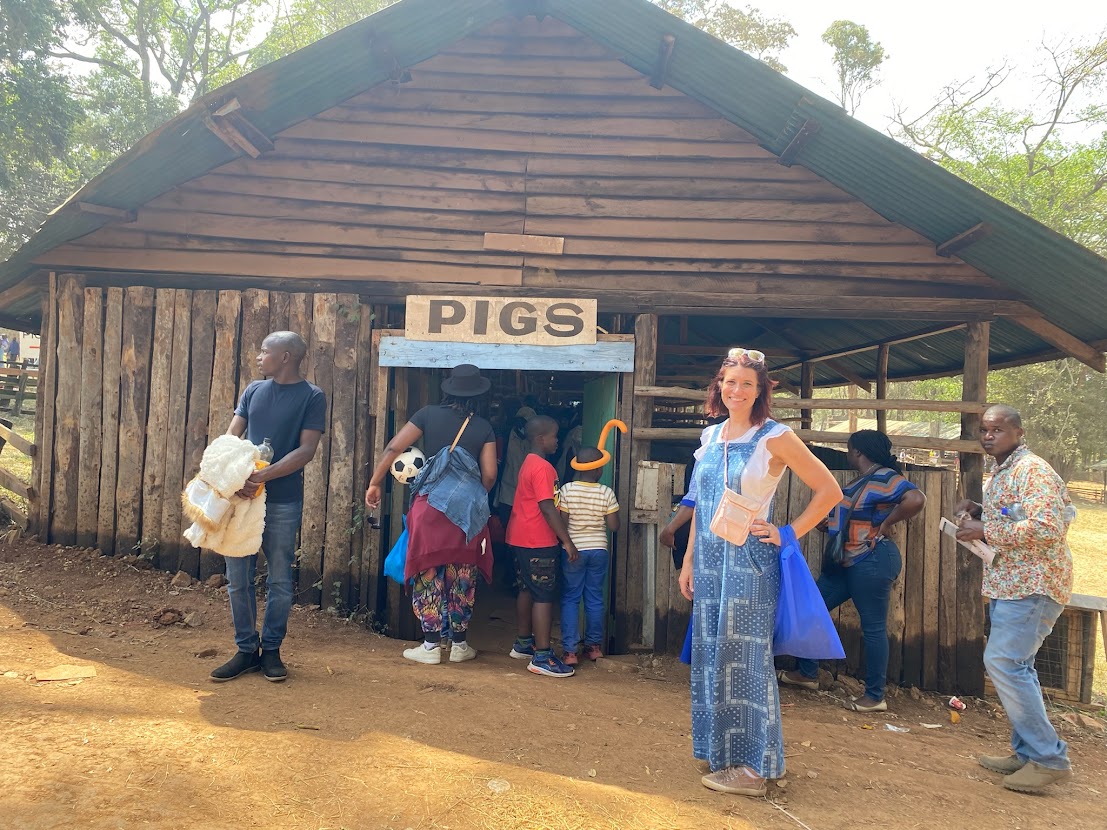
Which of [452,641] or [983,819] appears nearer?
[983,819]

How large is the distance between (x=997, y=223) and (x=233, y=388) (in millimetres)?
5892

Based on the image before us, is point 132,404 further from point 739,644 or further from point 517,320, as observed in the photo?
point 739,644

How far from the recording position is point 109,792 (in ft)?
8.48

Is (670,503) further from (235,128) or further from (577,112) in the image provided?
(235,128)

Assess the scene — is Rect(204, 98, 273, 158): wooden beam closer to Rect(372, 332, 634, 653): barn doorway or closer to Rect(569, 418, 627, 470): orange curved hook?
Rect(372, 332, 634, 653): barn doorway

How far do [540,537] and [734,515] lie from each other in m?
2.28

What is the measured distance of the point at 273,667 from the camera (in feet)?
13.1

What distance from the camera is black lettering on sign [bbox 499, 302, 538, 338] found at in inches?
229

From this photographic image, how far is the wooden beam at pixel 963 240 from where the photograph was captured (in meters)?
5.25

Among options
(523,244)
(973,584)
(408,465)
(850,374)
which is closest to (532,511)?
(408,465)

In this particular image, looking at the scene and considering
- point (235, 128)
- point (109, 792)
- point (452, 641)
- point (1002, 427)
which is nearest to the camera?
Result: point (109, 792)

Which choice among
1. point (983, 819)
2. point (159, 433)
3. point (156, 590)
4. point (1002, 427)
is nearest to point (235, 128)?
point (159, 433)

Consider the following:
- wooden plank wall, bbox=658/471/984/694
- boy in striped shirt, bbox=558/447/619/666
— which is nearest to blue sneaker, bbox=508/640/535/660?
boy in striped shirt, bbox=558/447/619/666

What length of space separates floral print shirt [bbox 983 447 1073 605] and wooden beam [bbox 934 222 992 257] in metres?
2.30
